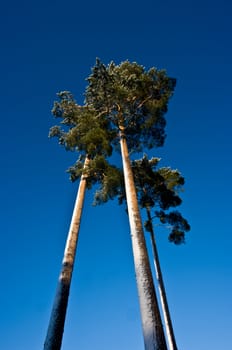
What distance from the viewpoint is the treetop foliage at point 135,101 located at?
12.1m

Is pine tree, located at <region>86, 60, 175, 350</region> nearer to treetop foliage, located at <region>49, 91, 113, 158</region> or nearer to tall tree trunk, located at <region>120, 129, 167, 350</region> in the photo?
treetop foliage, located at <region>49, 91, 113, 158</region>

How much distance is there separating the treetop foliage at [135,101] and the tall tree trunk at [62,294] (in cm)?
577

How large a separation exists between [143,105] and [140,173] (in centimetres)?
390

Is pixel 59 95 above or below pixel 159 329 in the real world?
above

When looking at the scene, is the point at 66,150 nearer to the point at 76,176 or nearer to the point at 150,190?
the point at 76,176

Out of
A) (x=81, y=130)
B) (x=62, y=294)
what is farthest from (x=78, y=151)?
(x=62, y=294)

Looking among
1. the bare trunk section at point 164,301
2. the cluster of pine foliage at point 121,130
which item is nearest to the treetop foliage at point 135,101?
→ the cluster of pine foliage at point 121,130

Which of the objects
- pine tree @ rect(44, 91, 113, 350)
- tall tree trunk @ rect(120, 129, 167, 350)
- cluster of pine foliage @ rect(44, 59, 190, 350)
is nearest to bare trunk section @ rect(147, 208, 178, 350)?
cluster of pine foliage @ rect(44, 59, 190, 350)

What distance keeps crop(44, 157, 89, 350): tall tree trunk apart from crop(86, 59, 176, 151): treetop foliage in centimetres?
577

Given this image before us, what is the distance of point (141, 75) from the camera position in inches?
514

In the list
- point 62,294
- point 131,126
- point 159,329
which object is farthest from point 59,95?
point 159,329

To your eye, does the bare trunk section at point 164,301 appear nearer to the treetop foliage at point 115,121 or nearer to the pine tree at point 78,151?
the treetop foliage at point 115,121

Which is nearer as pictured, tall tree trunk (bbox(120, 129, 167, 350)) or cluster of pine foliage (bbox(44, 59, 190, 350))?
tall tree trunk (bbox(120, 129, 167, 350))

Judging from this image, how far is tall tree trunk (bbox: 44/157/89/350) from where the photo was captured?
598 centimetres
